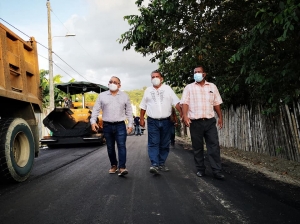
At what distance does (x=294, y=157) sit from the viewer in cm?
641

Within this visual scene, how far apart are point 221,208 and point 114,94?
9.96 ft

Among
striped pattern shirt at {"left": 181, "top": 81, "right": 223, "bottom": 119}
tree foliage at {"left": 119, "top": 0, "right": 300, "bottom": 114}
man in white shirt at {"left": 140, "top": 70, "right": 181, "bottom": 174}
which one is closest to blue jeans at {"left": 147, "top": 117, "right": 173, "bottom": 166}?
man in white shirt at {"left": 140, "top": 70, "right": 181, "bottom": 174}

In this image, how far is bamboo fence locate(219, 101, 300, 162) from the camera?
629 centimetres

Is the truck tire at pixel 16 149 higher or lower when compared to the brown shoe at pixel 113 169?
higher

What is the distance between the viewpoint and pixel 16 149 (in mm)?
4789

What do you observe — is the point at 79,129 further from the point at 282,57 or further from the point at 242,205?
the point at 242,205

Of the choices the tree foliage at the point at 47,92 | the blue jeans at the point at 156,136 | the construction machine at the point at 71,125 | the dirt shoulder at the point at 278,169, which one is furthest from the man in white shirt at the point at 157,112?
the tree foliage at the point at 47,92

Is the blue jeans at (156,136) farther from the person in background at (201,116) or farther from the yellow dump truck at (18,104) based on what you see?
the yellow dump truck at (18,104)

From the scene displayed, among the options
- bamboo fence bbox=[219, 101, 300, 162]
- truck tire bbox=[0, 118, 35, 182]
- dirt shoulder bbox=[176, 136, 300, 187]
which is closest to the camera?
truck tire bbox=[0, 118, 35, 182]

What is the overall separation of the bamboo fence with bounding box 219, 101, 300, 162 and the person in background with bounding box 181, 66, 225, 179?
233cm

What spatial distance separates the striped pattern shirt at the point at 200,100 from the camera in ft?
16.0

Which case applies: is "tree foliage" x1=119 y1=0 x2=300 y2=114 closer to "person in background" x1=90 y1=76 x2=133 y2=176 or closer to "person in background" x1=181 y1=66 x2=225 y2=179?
"person in background" x1=181 y1=66 x2=225 y2=179

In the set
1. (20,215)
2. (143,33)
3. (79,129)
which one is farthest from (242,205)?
(79,129)

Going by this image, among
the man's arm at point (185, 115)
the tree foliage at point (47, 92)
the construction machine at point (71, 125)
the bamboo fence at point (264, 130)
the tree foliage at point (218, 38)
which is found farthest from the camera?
the tree foliage at point (47, 92)
